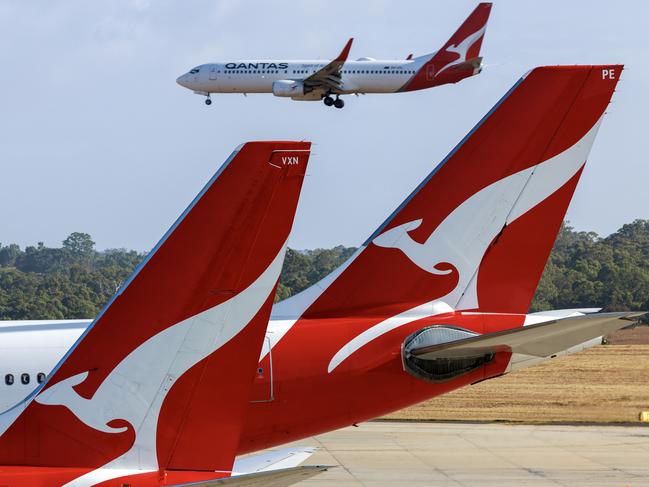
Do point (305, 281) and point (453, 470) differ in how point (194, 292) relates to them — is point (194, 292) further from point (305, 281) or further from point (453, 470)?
point (305, 281)

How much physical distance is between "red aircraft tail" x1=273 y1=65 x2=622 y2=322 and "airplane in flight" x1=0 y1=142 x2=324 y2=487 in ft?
20.8

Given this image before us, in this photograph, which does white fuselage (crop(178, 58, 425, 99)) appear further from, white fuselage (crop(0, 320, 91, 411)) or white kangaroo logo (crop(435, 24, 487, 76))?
Result: white fuselage (crop(0, 320, 91, 411))

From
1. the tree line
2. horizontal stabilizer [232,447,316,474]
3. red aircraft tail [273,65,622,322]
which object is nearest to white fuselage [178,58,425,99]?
the tree line

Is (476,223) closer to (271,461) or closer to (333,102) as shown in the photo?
(271,461)

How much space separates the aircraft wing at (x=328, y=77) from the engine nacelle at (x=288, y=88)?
2.36 feet

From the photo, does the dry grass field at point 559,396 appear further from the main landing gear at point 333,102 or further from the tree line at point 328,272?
the main landing gear at point 333,102

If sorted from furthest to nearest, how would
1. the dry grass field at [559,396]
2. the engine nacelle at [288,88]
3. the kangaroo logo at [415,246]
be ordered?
the engine nacelle at [288,88]
the dry grass field at [559,396]
the kangaroo logo at [415,246]

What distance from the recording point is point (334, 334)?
47.2 ft

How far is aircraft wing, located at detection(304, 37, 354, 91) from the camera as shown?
7450 cm

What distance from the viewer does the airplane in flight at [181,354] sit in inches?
350

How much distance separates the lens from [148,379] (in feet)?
29.2

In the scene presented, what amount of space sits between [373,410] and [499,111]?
4235 mm

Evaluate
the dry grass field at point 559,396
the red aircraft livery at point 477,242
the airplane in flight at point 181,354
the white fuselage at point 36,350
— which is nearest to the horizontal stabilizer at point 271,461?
the airplane in flight at point 181,354

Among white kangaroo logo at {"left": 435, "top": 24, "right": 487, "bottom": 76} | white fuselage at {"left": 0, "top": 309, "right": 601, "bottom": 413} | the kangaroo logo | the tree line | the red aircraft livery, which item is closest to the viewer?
white fuselage at {"left": 0, "top": 309, "right": 601, "bottom": 413}
